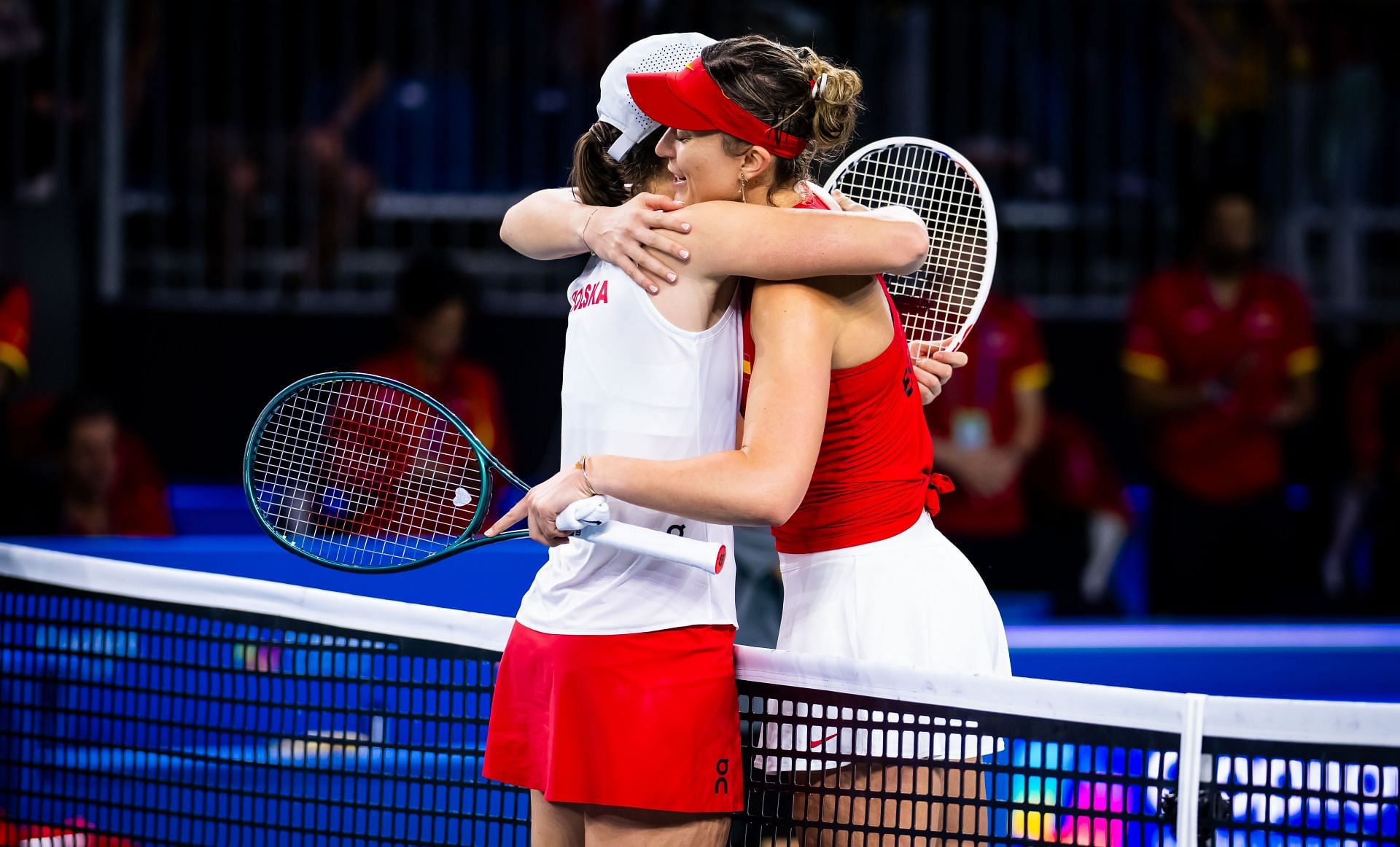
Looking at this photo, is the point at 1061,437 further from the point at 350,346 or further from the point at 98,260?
the point at 98,260

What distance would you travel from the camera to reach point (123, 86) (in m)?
6.80

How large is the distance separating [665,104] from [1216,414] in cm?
450

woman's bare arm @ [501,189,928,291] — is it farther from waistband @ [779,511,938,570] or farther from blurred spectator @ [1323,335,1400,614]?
blurred spectator @ [1323,335,1400,614]

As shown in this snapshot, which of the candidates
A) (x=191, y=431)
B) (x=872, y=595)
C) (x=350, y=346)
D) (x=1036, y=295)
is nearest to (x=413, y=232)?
(x=350, y=346)

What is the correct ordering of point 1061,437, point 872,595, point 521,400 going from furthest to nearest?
point 521,400, point 1061,437, point 872,595

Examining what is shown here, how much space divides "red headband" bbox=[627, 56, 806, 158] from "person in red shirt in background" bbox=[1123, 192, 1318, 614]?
4335 millimetres

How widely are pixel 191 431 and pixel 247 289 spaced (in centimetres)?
68

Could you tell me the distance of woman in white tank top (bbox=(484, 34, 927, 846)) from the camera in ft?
6.73

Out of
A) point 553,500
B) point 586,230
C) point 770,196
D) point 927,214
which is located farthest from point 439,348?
point 553,500

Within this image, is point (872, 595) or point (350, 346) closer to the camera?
point (872, 595)

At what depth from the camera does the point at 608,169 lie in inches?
93.5

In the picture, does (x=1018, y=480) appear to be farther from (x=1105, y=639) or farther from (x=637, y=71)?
(x=637, y=71)

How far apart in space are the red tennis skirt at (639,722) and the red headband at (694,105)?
66 centimetres

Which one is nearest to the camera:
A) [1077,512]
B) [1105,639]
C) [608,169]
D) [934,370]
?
[608,169]
